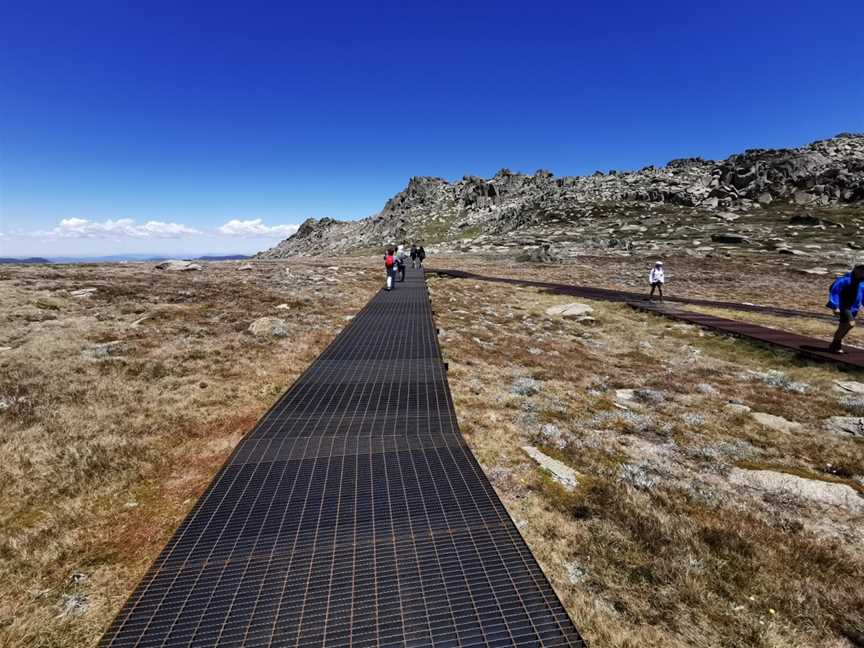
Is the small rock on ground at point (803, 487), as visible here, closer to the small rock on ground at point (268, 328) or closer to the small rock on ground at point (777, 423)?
the small rock on ground at point (777, 423)

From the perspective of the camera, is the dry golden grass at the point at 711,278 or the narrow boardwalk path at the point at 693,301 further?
the dry golden grass at the point at 711,278

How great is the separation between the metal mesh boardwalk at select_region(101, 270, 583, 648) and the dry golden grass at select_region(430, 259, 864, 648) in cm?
62

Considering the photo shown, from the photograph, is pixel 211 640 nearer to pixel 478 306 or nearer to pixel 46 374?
pixel 46 374

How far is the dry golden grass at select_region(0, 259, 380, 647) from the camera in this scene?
4098mm

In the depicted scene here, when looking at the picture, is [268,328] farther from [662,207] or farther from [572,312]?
[662,207]

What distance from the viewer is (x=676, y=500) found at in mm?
5672

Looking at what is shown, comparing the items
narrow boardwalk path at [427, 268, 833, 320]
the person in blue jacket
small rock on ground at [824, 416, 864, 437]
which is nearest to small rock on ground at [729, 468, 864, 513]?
small rock on ground at [824, 416, 864, 437]

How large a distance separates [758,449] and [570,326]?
12.5 metres

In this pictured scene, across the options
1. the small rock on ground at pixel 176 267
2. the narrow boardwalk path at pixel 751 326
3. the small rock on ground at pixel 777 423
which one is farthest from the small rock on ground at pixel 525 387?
the small rock on ground at pixel 176 267

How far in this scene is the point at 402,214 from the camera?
179 meters

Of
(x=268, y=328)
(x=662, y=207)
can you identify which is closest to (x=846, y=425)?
(x=268, y=328)

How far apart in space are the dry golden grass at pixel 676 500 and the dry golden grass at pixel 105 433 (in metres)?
4.82

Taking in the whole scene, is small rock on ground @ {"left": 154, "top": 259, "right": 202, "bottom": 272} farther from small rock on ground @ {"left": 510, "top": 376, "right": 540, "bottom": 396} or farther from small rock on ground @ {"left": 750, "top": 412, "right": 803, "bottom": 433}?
small rock on ground @ {"left": 750, "top": 412, "right": 803, "bottom": 433}

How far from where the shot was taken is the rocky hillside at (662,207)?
79.4 m
